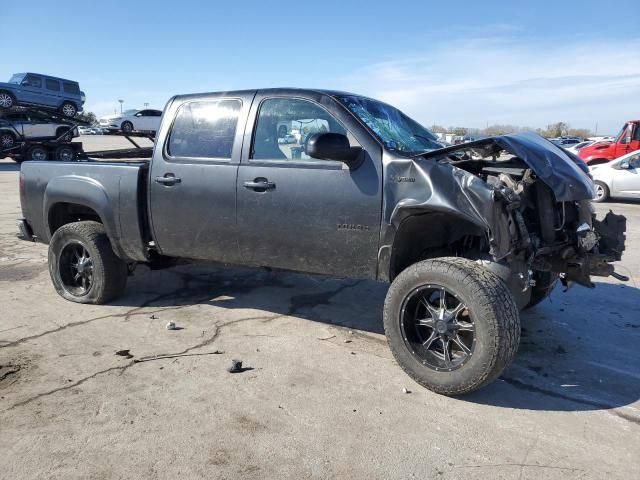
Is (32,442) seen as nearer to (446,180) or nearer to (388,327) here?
(388,327)

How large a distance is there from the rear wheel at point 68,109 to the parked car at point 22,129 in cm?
426

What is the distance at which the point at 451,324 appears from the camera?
3412 mm

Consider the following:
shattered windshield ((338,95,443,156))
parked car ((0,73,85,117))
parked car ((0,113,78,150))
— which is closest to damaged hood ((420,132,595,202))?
shattered windshield ((338,95,443,156))

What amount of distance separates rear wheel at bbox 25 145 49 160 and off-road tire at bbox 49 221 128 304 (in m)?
19.1

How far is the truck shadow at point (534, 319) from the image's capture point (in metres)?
3.47

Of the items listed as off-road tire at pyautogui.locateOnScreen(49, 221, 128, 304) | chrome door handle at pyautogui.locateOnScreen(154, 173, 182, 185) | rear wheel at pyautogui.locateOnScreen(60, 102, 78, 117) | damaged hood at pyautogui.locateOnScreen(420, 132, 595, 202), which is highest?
rear wheel at pyautogui.locateOnScreen(60, 102, 78, 117)

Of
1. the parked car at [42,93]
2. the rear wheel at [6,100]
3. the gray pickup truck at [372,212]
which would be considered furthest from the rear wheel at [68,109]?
the gray pickup truck at [372,212]

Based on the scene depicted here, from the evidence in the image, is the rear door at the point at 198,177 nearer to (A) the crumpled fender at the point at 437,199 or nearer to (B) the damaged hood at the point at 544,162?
(A) the crumpled fender at the point at 437,199

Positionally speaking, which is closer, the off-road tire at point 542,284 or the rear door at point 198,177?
the rear door at point 198,177

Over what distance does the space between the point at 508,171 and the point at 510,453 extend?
181cm

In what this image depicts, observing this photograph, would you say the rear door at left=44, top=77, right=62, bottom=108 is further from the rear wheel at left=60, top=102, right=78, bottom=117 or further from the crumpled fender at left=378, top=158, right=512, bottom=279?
the crumpled fender at left=378, top=158, right=512, bottom=279

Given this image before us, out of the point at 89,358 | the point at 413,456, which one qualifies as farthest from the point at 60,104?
the point at 413,456

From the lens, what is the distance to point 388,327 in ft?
11.9

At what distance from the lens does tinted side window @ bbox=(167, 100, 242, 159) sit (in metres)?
4.42
